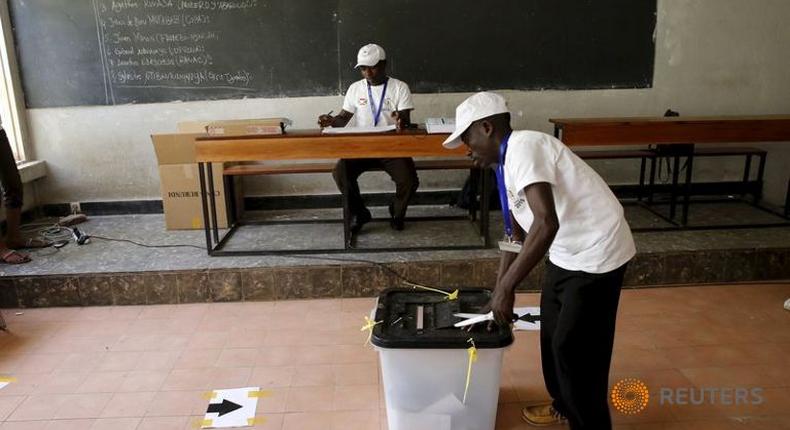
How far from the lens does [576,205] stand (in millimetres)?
1817

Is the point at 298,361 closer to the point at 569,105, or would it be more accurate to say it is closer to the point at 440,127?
the point at 440,127

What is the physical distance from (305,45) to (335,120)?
836 mm

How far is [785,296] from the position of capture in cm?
344

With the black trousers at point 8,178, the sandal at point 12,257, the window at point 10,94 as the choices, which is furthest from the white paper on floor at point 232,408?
the window at point 10,94

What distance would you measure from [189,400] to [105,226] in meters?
2.62

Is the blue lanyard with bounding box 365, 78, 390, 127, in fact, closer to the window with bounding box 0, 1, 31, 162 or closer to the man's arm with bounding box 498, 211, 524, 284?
the man's arm with bounding box 498, 211, 524, 284

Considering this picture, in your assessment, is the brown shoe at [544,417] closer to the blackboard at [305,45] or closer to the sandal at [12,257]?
the blackboard at [305,45]

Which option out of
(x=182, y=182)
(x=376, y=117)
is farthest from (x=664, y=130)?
(x=182, y=182)

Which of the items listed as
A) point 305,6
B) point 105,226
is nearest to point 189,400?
point 105,226

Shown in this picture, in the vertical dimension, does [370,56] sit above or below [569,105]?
above

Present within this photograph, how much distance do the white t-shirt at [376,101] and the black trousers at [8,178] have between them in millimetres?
2276

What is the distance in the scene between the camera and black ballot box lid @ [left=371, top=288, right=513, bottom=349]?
1884mm

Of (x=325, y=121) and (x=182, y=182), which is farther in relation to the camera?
(x=182, y=182)

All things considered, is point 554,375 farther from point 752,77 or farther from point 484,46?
point 752,77
